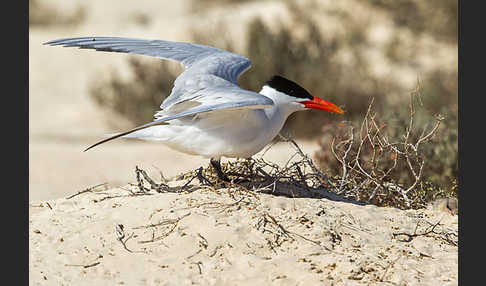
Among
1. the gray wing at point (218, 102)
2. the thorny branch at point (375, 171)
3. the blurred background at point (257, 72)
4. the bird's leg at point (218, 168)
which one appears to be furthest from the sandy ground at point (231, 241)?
the blurred background at point (257, 72)

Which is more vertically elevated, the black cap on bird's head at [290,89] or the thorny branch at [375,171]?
the black cap on bird's head at [290,89]

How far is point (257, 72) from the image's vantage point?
12312 millimetres

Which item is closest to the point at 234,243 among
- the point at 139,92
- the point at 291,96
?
the point at 291,96

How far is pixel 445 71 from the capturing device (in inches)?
559

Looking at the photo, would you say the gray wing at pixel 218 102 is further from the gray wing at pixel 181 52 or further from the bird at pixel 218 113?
the gray wing at pixel 181 52

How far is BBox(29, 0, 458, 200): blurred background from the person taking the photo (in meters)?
10.5

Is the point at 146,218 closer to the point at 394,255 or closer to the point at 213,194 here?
the point at 213,194

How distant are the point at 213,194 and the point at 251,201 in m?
0.30

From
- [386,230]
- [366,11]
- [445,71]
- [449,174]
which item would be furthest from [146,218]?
[366,11]

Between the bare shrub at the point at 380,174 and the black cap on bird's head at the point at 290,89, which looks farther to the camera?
the bare shrub at the point at 380,174

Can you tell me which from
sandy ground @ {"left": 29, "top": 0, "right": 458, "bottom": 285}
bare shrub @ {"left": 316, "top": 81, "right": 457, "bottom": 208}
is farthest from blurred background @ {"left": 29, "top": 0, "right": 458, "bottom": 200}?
sandy ground @ {"left": 29, "top": 0, "right": 458, "bottom": 285}

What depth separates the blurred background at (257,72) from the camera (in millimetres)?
10469

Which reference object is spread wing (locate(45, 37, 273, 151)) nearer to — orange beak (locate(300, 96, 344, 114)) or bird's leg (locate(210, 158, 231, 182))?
bird's leg (locate(210, 158, 231, 182))

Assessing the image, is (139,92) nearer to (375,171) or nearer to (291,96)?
(375,171)
